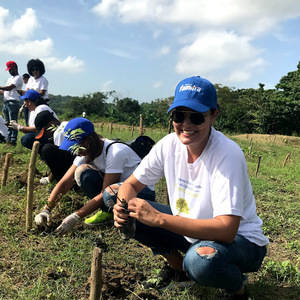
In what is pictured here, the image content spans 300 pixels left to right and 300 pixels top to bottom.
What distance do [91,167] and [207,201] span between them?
144cm

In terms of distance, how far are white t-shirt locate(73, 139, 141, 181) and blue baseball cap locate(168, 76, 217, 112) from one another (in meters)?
1.11

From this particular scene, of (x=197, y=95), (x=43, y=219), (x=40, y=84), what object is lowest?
(x=43, y=219)

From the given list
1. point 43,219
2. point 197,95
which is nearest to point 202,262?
point 197,95

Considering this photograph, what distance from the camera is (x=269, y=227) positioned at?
10.7 feet

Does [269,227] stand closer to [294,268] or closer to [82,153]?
[294,268]

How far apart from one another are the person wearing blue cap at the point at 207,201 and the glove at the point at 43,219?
1167mm

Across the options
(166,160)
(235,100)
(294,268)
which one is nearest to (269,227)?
(294,268)

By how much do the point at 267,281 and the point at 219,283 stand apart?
0.73 metres

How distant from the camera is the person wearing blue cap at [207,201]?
5.25 ft

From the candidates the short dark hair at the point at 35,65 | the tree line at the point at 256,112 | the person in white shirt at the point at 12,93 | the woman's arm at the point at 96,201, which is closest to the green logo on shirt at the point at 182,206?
the woman's arm at the point at 96,201

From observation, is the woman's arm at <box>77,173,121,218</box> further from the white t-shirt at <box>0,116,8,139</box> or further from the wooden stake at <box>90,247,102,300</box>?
the white t-shirt at <box>0,116,8,139</box>

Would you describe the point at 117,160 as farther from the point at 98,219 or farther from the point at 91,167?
the point at 98,219

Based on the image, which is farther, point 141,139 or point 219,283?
point 141,139

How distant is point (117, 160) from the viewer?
2656 mm
